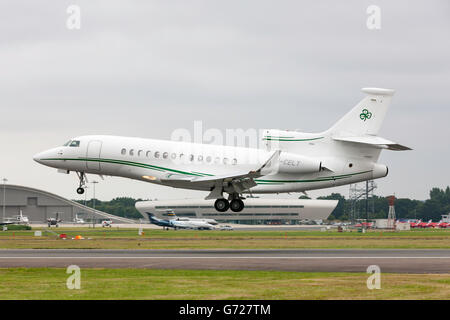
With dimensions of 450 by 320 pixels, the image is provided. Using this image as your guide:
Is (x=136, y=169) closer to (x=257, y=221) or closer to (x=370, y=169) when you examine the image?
(x=370, y=169)

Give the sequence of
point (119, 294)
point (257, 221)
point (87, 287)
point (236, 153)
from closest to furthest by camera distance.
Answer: point (119, 294)
point (87, 287)
point (236, 153)
point (257, 221)

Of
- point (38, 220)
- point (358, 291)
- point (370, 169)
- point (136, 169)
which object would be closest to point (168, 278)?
point (358, 291)

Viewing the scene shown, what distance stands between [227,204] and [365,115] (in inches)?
448

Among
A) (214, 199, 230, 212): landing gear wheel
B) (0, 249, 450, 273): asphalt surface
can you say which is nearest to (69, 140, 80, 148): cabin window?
(0, 249, 450, 273): asphalt surface

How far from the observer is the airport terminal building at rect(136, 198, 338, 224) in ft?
454

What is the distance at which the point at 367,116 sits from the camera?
149 feet

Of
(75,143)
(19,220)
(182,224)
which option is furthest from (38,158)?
(19,220)

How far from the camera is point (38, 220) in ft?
463

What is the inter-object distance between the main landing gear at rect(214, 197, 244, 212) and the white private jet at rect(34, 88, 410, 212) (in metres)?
0.06

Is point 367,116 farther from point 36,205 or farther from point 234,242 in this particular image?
point 36,205

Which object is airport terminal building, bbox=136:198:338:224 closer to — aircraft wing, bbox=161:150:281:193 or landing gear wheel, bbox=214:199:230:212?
landing gear wheel, bbox=214:199:230:212

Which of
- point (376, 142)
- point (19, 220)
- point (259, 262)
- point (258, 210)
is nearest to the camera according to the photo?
point (259, 262)
